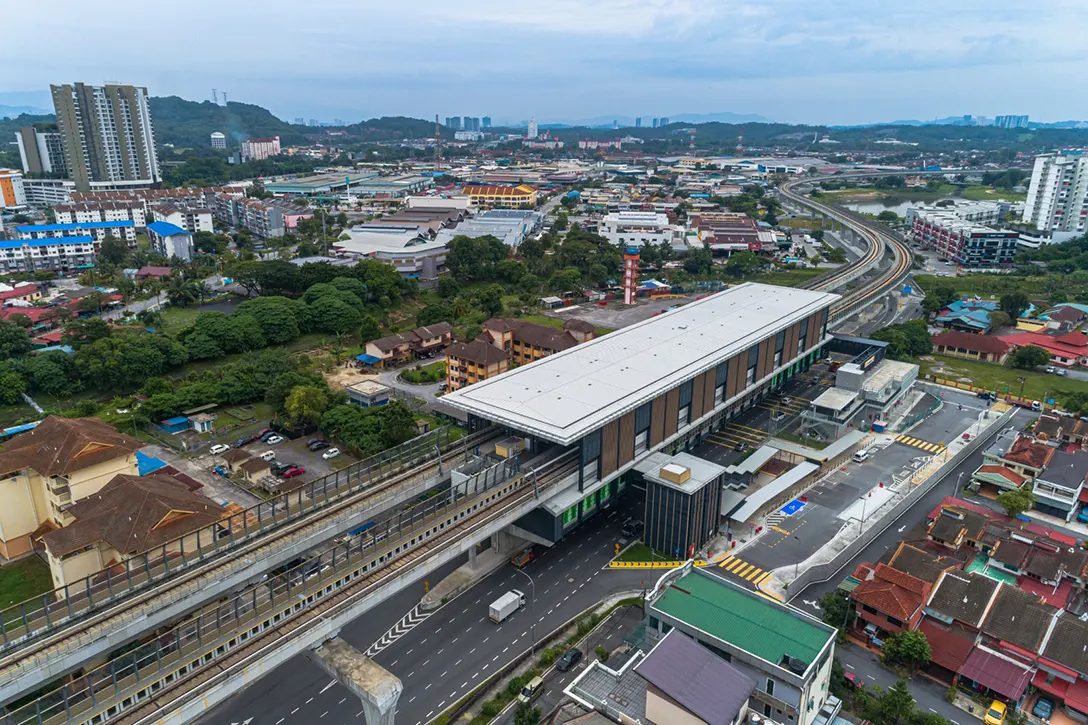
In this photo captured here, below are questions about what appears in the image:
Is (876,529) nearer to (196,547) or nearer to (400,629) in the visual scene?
(400,629)

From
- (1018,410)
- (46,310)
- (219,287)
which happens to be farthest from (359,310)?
(1018,410)

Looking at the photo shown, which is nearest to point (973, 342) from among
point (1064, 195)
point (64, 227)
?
point (1064, 195)

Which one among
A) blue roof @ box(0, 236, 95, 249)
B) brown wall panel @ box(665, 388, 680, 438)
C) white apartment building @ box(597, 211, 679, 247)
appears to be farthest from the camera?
white apartment building @ box(597, 211, 679, 247)

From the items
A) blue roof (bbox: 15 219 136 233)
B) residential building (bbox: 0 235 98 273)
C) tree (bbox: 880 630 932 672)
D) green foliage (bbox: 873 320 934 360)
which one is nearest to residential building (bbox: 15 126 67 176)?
blue roof (bbox: 15 219 136 233)

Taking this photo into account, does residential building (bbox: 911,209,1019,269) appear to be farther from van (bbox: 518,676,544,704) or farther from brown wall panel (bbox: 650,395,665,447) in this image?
van (bbox: 518,676,544,704)

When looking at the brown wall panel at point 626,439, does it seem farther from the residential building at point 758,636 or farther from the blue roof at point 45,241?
the blue roof at point 45,241

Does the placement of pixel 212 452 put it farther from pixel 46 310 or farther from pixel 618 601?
pixel 46 310

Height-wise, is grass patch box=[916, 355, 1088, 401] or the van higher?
grass patch box=[916, 355, 1088, 401]
